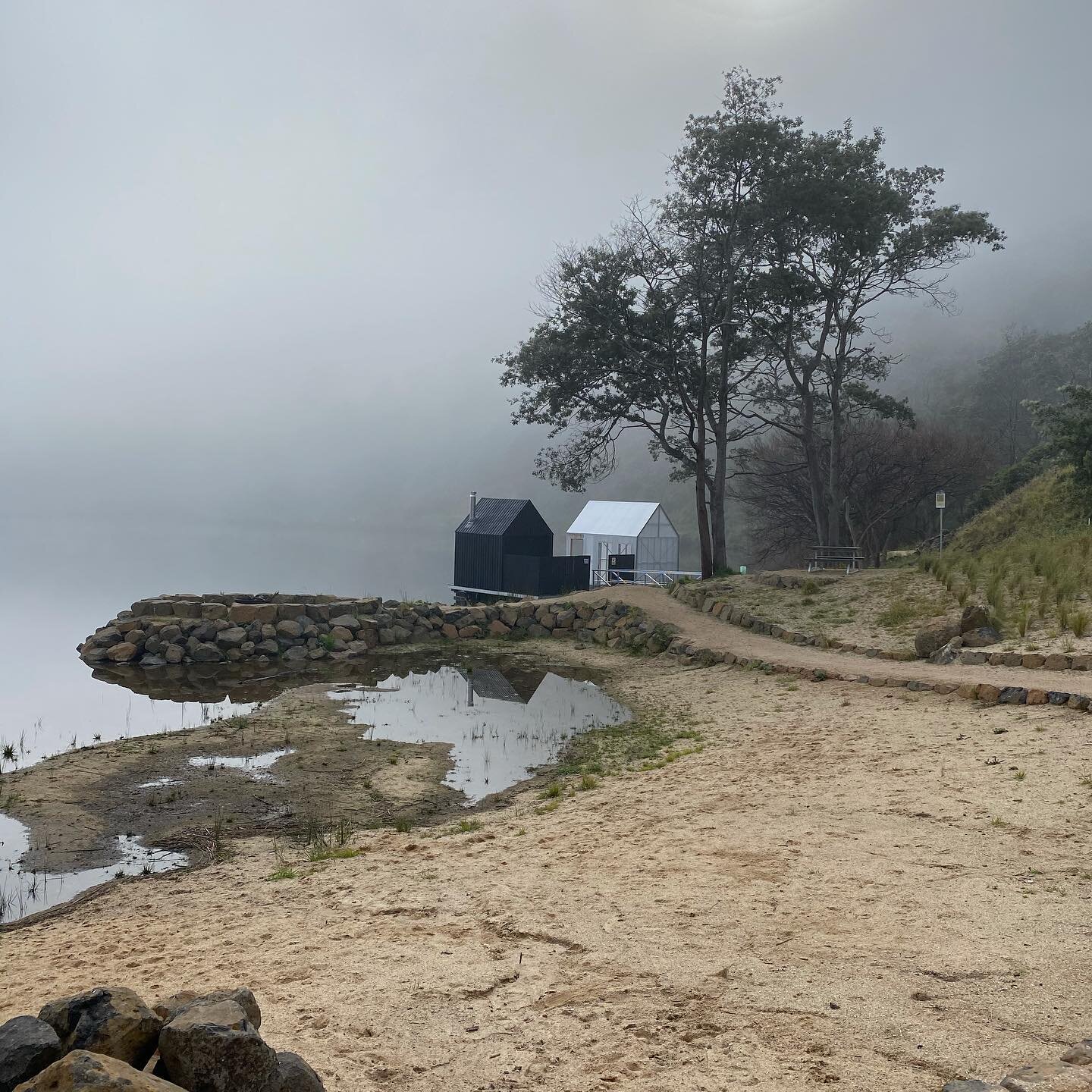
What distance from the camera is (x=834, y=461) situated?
31.9m

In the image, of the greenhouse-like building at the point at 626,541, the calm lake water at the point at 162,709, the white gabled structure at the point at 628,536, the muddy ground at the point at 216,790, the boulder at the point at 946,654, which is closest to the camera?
the calm lake water at the point at 162,709

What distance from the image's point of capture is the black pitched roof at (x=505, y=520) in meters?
33.6

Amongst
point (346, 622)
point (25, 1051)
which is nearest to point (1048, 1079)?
point (25, 1051)

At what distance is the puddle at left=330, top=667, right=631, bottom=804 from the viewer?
11305 mm

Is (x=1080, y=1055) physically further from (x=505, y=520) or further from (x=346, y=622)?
(x=505, y=520)

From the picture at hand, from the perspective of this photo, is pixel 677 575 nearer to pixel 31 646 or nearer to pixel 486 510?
pixel 486 510

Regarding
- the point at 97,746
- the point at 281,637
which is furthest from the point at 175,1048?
the point at 281,637

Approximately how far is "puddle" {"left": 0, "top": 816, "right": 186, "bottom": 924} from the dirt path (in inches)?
379

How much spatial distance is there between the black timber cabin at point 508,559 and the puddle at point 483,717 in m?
13.3

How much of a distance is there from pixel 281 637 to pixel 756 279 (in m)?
18.5

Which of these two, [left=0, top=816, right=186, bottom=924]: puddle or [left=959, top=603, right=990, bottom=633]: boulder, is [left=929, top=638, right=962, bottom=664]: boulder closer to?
[left=959, top=603, right=990, bottom=633]: boulder

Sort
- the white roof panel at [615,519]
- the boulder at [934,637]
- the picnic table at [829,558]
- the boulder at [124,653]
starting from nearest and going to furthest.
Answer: the boulder at [934,637] < the boulder at [124,653] < the picnic table at [829,558] < the white roof panel at [615,519]

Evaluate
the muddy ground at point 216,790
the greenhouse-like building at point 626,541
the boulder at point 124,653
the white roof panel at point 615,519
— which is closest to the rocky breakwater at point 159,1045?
the muddy ground at point 216,790

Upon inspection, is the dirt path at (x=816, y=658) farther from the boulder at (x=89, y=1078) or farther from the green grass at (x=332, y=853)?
the boulder at (x=89, y=1078)
